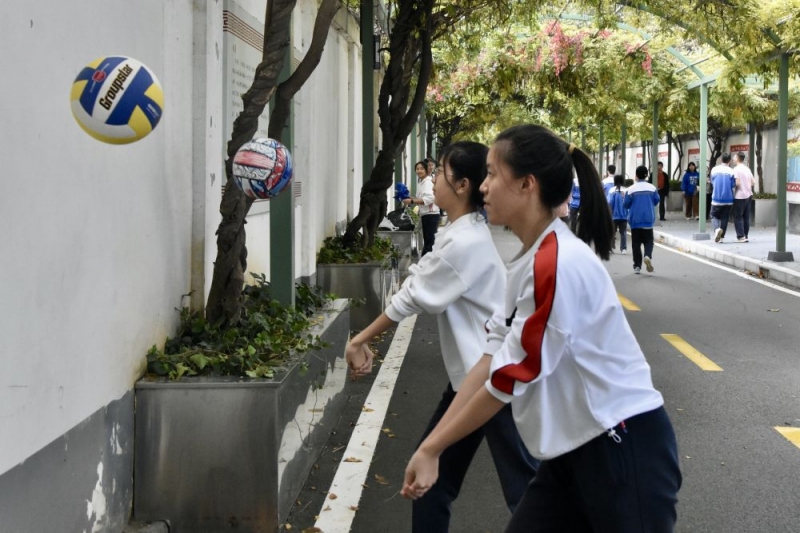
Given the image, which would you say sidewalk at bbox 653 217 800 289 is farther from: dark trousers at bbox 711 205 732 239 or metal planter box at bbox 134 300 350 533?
metal planter box at bbox 134 300 350 533

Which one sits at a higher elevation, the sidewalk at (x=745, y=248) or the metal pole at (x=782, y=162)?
the metal pole at (x=782, y=162)

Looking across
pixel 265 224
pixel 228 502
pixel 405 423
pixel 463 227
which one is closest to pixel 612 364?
pixel 463 227

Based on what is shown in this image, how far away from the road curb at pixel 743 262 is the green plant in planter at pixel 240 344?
36.4ft

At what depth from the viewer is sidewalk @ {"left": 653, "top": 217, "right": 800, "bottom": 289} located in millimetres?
16859

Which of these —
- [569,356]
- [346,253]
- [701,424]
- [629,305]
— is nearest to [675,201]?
[629,305]

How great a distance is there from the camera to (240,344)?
5750 mm

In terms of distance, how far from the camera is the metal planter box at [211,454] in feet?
16.4

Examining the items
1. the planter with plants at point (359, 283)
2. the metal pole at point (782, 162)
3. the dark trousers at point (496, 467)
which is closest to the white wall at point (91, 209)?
the dark trousers at point (496, 467)

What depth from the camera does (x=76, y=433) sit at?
436cm

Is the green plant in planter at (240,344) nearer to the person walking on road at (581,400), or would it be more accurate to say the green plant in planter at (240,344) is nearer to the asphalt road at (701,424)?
the asphalt road at (701,424)

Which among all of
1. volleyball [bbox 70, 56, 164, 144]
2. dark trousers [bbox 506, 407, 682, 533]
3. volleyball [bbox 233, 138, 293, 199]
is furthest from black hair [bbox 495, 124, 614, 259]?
volleyball [bbox 233, 138, 293, 199]

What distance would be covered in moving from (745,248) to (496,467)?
18201mm

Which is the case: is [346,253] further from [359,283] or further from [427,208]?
[427,208]

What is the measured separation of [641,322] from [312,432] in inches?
265
